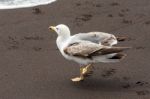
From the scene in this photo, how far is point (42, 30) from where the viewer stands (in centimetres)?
813

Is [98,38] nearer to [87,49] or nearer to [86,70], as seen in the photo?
[87,49]

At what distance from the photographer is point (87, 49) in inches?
229

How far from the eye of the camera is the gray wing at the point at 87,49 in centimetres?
576

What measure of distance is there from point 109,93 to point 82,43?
0.63 m

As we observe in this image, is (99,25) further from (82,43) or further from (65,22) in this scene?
(82,43)

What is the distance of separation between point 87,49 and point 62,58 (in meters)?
1.06

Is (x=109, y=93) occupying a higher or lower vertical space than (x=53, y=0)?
lower

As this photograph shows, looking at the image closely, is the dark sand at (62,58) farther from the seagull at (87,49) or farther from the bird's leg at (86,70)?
the seagull at (87,49)

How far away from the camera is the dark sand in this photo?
5805 millimetres

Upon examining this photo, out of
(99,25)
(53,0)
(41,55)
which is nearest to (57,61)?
(41,55)

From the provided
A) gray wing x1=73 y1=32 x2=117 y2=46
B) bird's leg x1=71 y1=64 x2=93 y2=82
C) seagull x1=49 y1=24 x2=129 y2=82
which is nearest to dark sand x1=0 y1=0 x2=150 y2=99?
bird's leg x1=71 y1=64 x2=93 y2=82

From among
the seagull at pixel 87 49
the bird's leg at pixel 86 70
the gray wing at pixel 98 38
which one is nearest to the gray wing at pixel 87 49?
the seagull at pixel 87 49

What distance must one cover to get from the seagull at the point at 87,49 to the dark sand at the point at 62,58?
0.29 metres

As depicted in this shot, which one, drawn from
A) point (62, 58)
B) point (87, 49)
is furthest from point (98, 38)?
point (62, 58)
